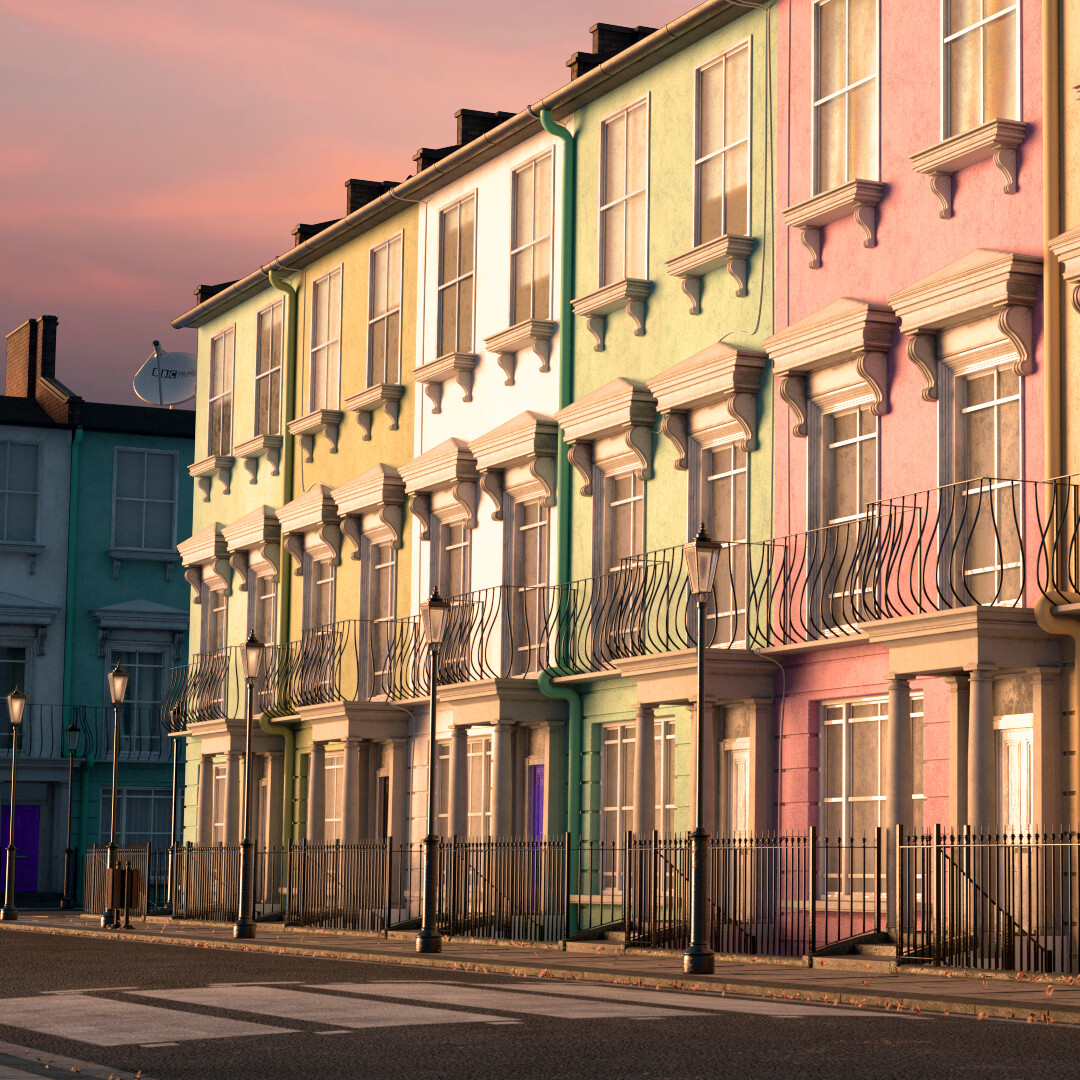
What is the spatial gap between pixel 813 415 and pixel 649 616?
3.54 meters

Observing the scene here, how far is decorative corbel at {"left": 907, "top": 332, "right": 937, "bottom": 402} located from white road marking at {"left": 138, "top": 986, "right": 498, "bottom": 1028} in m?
8.31

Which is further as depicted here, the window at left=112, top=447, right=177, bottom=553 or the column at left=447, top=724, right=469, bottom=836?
the window at left=112, top=447, right=177, bottom=553

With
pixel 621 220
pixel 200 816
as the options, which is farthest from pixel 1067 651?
pixel 200 816

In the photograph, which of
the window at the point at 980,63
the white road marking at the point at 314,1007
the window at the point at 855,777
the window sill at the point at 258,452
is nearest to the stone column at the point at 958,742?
the window at the point at 855,777

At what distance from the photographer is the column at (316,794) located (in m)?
32.3

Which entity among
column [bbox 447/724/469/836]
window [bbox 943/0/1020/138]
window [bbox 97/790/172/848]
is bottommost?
window [bbox 97/790/172/848]

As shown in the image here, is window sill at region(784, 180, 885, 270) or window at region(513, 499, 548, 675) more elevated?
window sill at region(784, 180, 885, 270)

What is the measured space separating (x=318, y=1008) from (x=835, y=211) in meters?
11.2

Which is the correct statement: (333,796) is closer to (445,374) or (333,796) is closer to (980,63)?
(445,374)

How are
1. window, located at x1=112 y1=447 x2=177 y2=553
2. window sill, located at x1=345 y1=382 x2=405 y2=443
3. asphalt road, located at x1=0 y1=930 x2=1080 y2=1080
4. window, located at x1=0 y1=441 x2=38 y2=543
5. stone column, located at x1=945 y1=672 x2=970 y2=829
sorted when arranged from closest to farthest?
asphalt road, located at x1=0 y1=930 x2=1080 y2=1080 < stone column, located at x1=945 y1=672 x2=970 y2=829 < window sill, located at x1=345 y1=382 x2=405 y2=443 < window, located at x1=0 y1=441 x2=38 y2=543 < window, located at x1=112 y1=447 x2=177 y2=553

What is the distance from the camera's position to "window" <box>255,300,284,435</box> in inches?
1403

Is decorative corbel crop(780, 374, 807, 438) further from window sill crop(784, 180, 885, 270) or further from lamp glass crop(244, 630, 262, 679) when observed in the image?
lamp glass crop(244, 630, 262, 679)

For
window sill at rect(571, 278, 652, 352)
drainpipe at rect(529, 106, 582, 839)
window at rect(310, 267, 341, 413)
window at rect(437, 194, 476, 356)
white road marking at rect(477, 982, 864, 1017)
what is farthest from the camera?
window at rect(310, 267, 341, 413)

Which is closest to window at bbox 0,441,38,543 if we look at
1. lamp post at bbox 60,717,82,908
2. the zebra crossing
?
lamp post at bbox 60,717,82,908
